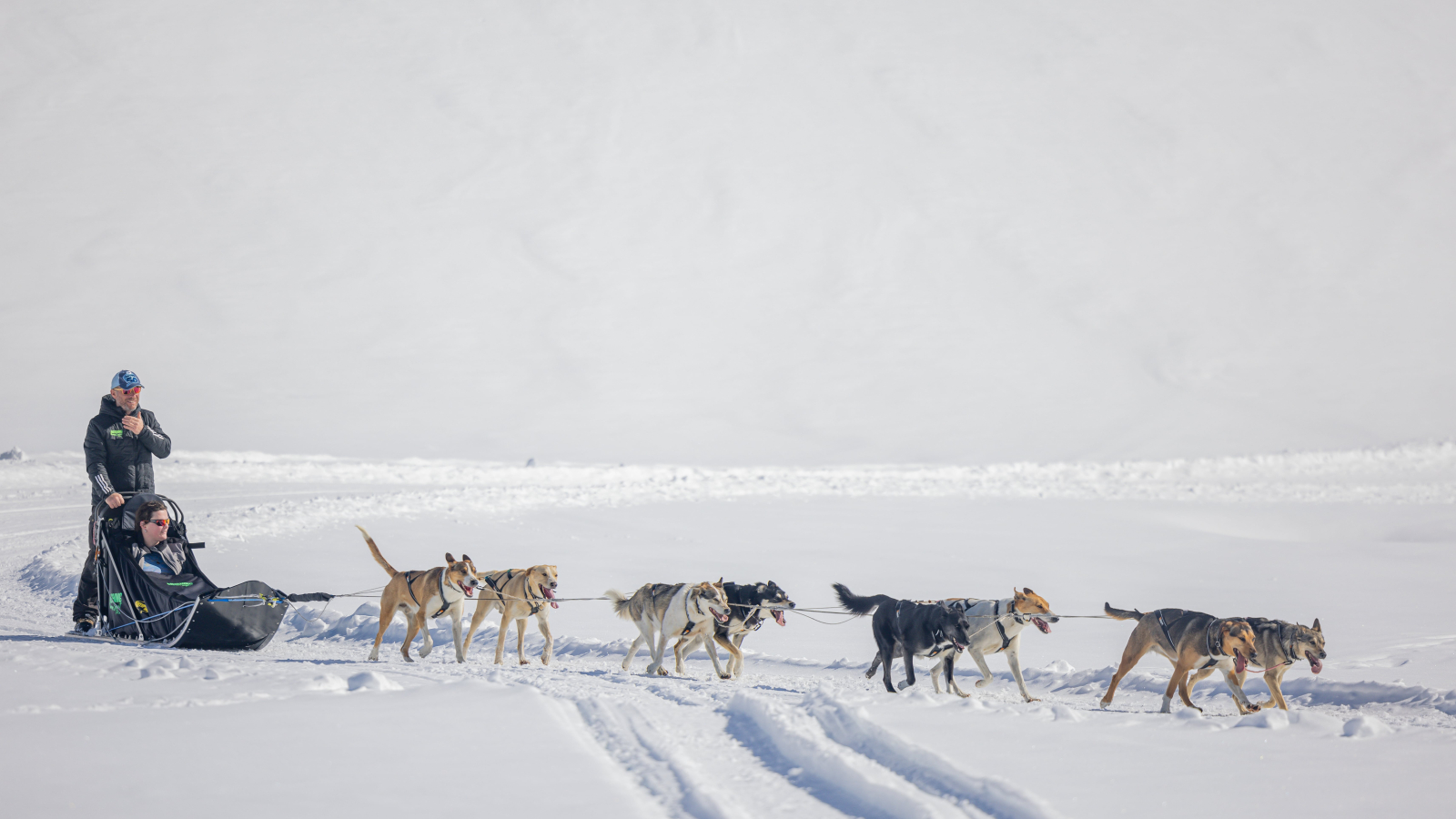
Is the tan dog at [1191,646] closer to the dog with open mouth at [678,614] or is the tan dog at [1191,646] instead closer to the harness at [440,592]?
the dog with open mouth at [678,614]

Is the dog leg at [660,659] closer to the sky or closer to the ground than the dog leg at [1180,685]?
closer to the ground

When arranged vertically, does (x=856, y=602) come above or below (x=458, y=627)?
above

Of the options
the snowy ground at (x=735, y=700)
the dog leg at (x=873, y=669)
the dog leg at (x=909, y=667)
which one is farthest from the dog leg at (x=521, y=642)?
the dog leg at (x=909, y=667)

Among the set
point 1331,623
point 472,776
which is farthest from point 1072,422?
point 472,776

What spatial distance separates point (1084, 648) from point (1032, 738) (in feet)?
12.4

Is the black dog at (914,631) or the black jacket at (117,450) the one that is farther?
the black jacket at (117,450)

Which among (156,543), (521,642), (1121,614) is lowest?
(521,642)

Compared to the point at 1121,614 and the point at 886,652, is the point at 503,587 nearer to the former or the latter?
the point at 886,652

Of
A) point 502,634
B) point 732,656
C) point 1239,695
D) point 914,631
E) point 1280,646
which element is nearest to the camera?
point 1280,646

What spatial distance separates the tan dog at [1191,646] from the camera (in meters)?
5.43

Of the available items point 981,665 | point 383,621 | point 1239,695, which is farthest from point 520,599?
point 1239,695

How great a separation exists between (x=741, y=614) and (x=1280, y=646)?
3.33 m

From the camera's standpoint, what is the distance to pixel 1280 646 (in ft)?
17.9

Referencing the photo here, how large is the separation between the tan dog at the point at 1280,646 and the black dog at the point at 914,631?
160cm
